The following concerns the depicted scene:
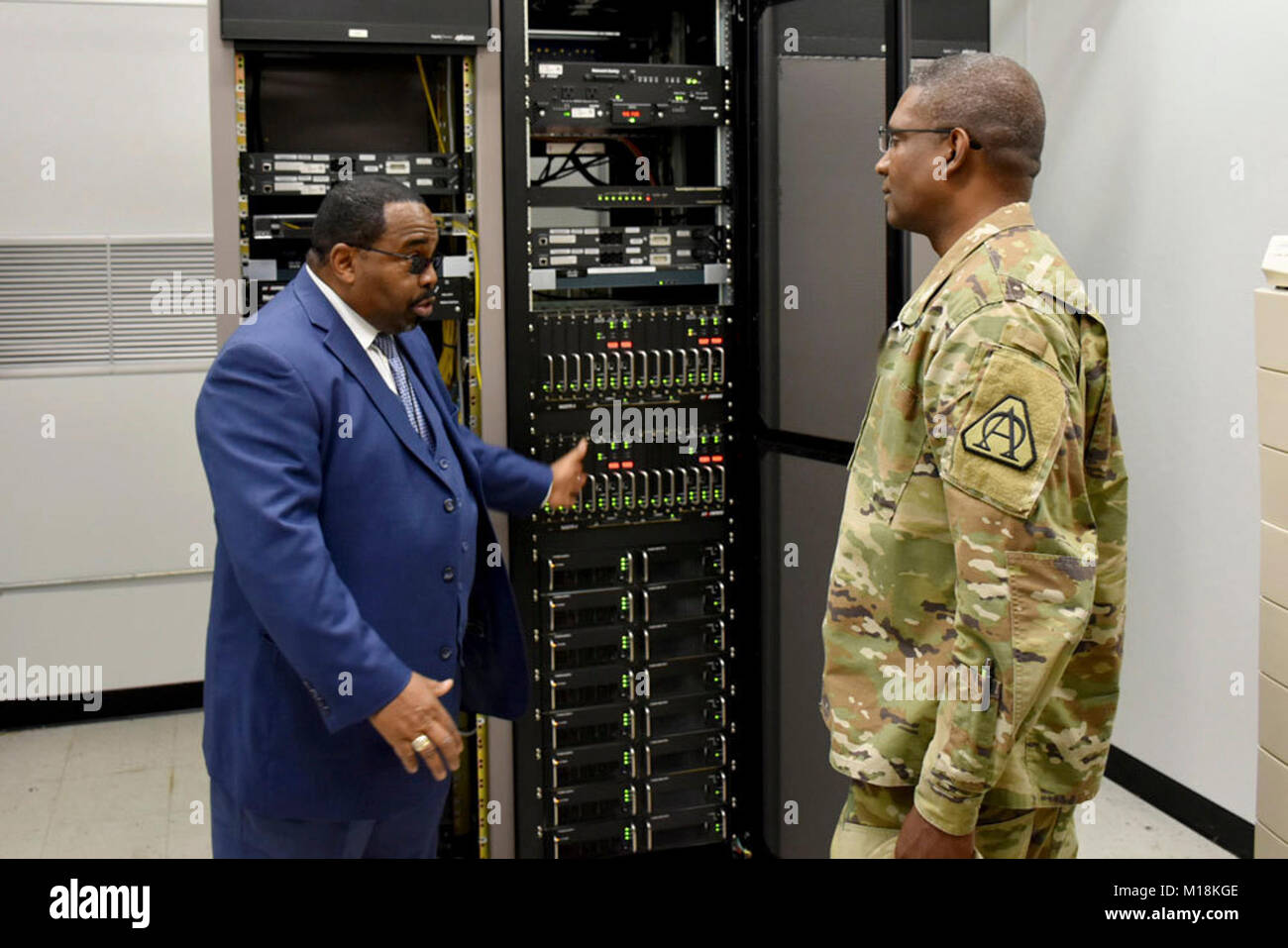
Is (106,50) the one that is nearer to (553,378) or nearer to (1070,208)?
(553,378)

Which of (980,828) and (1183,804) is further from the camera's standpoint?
(1183,804)

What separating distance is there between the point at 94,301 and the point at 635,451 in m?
2.46

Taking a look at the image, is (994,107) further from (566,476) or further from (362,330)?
(566,476)

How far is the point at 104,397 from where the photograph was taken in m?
4.54

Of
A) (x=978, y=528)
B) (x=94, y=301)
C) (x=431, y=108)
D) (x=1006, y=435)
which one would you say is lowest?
(x=978, y=528)

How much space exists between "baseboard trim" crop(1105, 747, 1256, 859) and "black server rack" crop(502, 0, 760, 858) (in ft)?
4.43

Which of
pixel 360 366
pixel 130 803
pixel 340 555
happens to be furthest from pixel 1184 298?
pixel 130 803

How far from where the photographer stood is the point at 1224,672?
3.53 metres

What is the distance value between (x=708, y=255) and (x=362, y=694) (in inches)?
64.8

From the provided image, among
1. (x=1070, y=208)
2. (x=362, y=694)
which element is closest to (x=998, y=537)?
(x=362, y=694)

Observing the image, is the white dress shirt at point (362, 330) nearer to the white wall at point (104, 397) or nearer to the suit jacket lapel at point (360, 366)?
the suit jacket lapel at point (360, 366)

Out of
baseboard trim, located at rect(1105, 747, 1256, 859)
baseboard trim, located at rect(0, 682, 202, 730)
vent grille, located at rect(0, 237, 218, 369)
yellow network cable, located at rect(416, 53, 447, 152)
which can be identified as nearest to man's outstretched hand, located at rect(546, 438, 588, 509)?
yellow network cable, located at rect(416, 53, 447, 152)

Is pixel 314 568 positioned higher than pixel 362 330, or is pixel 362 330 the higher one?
pixel 362 330

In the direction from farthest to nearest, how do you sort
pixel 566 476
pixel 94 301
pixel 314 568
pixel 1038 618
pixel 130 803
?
pixel 94 301, pixel 130 803, pixel 566 476, pixel 314 568, pixel 1038 618
